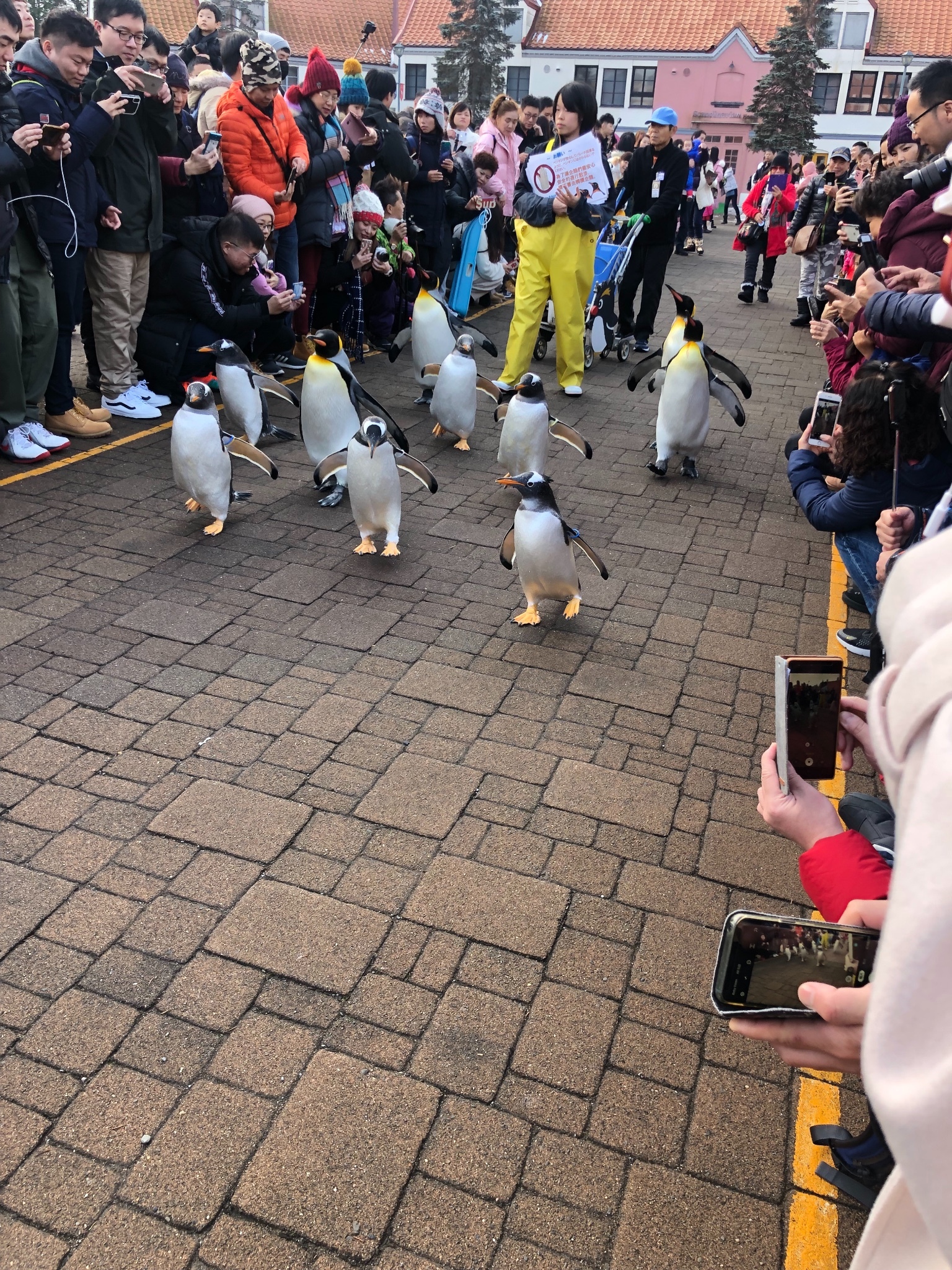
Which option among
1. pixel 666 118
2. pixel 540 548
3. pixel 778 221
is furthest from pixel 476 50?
pixel 540 548

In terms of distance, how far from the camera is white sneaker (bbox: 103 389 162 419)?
717cm

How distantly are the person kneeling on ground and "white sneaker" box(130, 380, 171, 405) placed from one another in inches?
3.9

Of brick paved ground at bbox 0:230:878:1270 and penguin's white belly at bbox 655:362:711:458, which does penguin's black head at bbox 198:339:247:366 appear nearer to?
brick paved ground at bbox 0:230:878:1270

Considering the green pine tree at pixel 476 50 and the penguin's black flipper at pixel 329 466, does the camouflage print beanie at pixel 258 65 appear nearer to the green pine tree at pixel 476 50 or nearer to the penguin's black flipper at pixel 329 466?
the penguin's black flipper at pixel 329 466

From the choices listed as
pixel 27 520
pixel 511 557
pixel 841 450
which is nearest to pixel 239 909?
pixel 511 557

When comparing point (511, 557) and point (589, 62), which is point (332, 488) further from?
point (589, 62)

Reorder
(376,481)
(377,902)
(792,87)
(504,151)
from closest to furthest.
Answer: (377,902) → (376,481) → (504,151) → (792,87)

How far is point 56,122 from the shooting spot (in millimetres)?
5926

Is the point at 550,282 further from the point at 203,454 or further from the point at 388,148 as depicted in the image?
the point at 203,454

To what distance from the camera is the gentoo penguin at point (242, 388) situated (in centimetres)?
623

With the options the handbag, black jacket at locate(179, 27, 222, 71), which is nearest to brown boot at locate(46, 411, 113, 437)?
black jacket at locate(179, 27, 222, 71)

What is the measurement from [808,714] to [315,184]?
7.89 metres

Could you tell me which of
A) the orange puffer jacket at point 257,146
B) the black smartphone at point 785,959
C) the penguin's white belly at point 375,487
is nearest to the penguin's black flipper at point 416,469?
the penguin's white belly at point 375,487

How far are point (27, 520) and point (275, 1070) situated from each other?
4.08 metres
